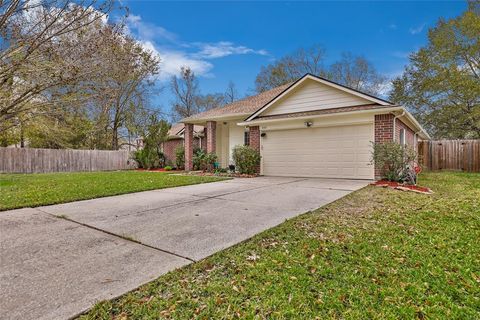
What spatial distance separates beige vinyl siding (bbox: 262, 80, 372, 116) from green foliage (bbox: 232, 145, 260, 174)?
1.89 meters

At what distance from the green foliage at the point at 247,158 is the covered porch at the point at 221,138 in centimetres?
226

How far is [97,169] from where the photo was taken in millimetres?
18516

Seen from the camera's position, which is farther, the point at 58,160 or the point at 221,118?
the point at 58,160

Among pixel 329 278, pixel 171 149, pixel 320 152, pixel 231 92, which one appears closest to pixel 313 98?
pixel 320 152

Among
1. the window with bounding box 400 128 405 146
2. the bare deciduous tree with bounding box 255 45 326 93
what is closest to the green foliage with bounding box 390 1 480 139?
the bare deciduous tree with bounding box 255 45 326 93

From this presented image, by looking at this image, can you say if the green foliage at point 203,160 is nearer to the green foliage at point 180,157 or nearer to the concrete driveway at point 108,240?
the green foliage at point 180,157

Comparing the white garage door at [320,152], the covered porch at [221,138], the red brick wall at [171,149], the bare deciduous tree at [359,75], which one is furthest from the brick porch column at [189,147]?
the bare deciduous tree at [359,75]

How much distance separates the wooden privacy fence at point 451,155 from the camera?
1497 centimetres

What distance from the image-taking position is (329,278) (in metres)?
2.49

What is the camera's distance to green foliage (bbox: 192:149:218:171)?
1409cm

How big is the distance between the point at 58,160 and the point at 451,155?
23921 millimetres

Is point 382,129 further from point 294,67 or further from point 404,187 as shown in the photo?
point 294,67

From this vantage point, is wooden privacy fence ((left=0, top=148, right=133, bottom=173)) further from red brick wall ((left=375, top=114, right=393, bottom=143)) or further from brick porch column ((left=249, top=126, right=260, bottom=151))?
red brick wall ((left=375, top=114, right=393, bottom=143))

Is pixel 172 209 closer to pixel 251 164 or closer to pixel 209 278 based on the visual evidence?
pixel 209 278
